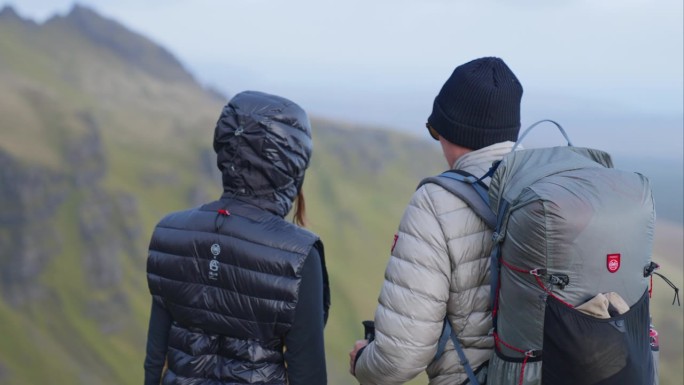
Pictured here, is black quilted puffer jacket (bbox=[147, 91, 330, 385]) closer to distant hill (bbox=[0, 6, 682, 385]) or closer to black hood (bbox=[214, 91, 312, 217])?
black hood (bbox=[214, 91, 312, 217])

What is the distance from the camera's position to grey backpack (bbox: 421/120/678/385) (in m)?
3.04

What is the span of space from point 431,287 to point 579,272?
31.5 inches

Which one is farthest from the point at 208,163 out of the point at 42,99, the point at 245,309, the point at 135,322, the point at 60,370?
the point at 245,309

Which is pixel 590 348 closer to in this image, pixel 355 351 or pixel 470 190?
pixel 470 190

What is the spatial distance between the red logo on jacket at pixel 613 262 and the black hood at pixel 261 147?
6.24 feet

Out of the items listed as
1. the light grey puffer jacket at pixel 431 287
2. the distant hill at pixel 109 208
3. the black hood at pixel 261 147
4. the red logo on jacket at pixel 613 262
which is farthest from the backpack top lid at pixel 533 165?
the distant hill at pixel 109 208

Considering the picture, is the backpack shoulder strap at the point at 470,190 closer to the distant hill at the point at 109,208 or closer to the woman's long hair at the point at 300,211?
the woman's long hair at the point at 300,211

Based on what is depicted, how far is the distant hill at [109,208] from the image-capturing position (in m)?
102

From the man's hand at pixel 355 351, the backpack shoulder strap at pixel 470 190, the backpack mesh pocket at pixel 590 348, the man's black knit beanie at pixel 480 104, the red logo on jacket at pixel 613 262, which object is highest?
the man's black knit beanie at pixel 480 104

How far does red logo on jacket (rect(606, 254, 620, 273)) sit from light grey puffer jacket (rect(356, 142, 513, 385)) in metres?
0.72

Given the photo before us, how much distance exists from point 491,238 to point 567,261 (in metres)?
0.61

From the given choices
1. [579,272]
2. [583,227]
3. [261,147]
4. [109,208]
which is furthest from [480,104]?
[109,208]

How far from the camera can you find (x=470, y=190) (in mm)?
3635

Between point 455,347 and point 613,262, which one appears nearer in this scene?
point 613,262
